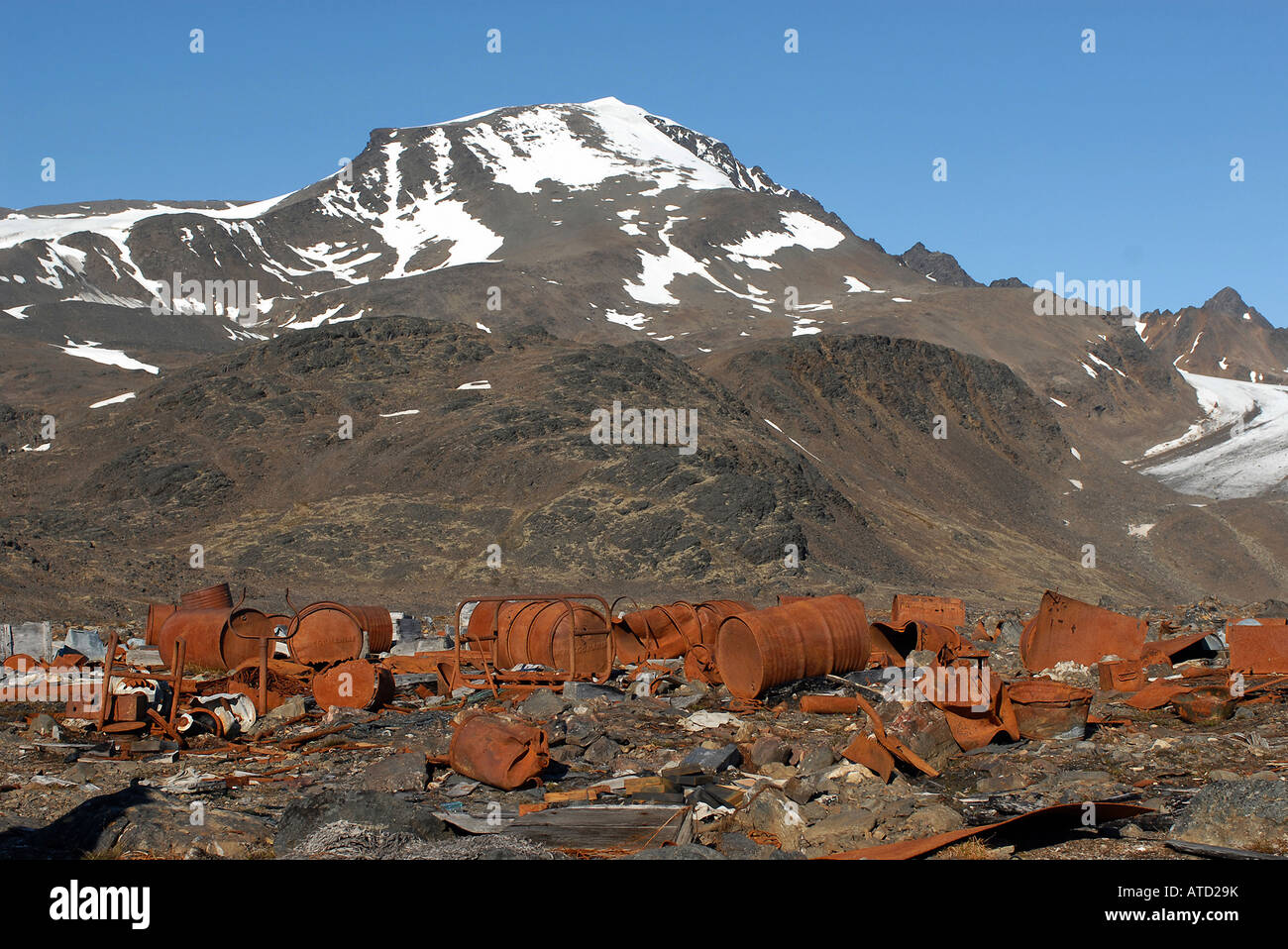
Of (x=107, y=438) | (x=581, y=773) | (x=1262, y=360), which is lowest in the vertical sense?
(x=581, y=773)

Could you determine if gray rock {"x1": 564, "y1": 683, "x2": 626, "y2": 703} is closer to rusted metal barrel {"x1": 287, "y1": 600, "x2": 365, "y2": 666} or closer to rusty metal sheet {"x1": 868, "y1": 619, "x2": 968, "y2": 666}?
rusted metal barrel {"x1": 287, "y1": 600, "x2": 365, "y2": 666}

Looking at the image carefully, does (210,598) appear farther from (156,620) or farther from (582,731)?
(582,731)

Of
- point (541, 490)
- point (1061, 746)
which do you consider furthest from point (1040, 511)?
point (1061, 746)

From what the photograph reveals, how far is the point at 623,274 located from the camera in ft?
305

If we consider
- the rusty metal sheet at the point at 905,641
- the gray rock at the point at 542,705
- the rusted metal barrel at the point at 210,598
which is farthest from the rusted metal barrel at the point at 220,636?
the rusty metal sheet at the point at 905,641

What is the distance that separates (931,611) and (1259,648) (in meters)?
6.28

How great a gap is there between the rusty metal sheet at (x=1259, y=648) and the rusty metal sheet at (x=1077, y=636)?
6.32ft

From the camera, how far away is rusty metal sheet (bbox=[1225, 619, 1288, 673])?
37.3 ft

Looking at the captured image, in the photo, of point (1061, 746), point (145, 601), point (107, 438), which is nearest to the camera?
point (1061, 746)

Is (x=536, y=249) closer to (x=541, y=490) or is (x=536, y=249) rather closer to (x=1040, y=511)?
(x=1040, y=511)

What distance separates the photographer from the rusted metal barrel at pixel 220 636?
14289 millimetres

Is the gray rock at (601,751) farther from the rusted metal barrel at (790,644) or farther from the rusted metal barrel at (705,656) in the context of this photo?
the rusted metal barrel at (705,656)

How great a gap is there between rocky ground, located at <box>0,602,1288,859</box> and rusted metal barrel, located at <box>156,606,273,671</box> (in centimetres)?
247
